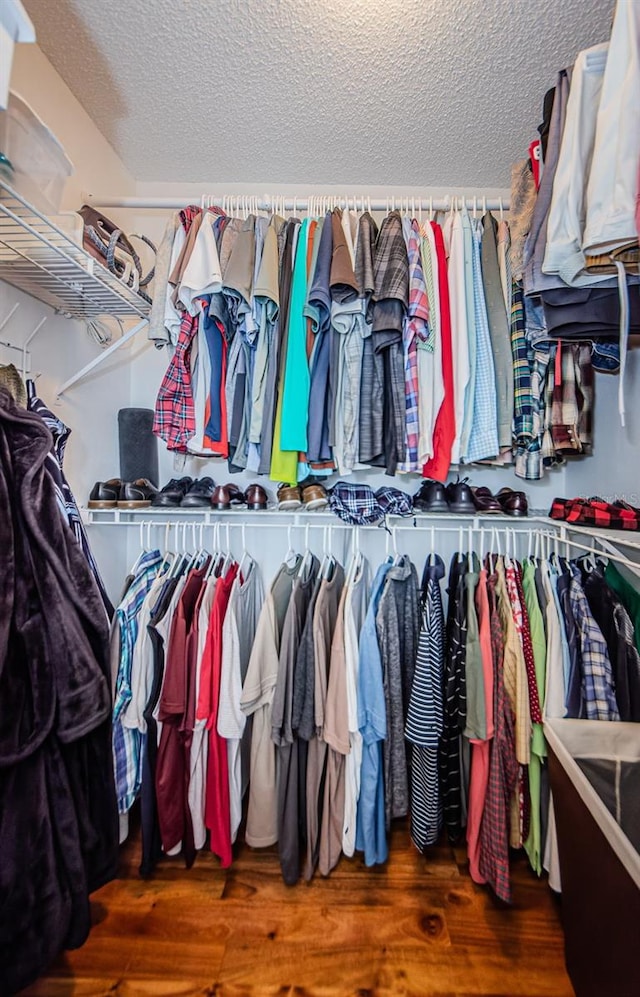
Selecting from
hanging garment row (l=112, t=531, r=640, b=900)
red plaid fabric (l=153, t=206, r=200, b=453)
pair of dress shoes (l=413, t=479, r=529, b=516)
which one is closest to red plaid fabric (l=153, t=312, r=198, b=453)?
red plaid fabric (l=153, t=206, r=200, b=453)

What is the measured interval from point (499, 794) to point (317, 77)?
Result: 229 centimetres

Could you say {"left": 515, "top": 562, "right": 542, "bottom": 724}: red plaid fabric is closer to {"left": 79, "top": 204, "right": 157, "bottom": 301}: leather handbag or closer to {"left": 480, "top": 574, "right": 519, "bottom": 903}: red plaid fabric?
{"left": 480, "top": 574, "right": 519, "bottom": 903}: red plaid fabric

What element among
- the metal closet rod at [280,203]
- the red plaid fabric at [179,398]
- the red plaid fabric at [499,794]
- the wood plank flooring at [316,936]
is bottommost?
the wood plank flooring at [316,936]

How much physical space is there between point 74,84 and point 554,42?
1.54 m

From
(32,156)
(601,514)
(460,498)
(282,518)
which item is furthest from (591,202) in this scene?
(282,518)

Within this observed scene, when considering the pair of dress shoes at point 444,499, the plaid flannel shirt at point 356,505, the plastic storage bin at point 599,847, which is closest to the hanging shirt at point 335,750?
the plaid flannel shirt at point 356,505

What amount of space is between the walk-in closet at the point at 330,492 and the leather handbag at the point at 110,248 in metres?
0.01

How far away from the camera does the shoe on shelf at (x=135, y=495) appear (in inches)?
57.1

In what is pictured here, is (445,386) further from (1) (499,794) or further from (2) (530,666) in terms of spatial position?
(1) (499,794)

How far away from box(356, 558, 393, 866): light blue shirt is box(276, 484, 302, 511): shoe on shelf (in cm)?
41

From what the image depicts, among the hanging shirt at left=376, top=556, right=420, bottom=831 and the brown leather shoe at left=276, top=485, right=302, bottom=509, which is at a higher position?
the brown leather shoe at left=276, top=485, right=302, bottom=509

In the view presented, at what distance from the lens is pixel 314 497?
4.79 feet

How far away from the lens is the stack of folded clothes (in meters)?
1.06

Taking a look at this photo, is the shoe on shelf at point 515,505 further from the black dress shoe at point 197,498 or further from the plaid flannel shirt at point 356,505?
the black dress shoe at point 197,498
